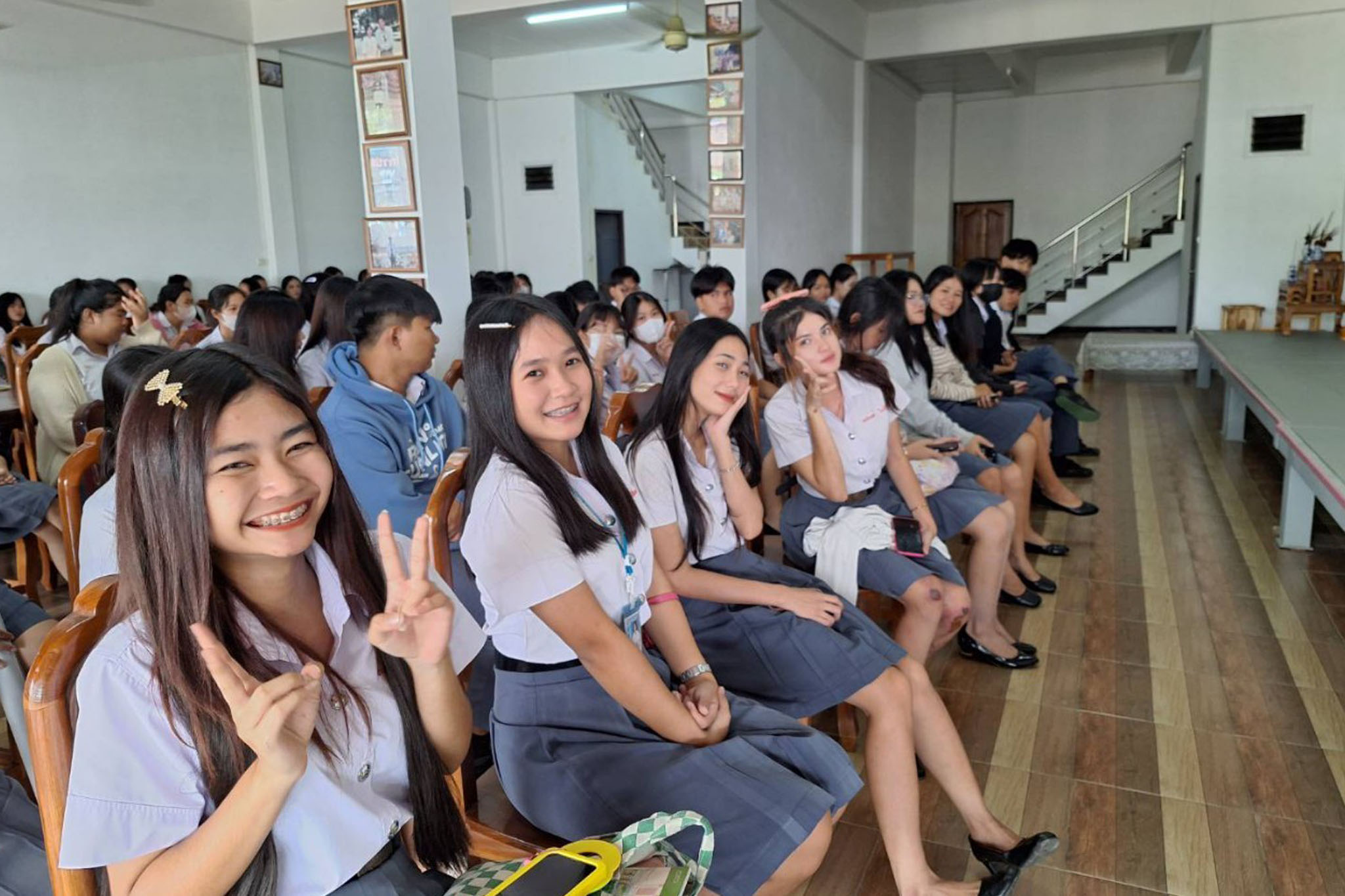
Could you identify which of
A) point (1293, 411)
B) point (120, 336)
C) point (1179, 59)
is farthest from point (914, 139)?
point (120, 336)

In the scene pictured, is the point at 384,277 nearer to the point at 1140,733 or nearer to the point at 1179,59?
the point at 1140,733

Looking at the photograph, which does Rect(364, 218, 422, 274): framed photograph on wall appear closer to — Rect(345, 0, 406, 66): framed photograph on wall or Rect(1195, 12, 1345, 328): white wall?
Rect(345, 0, 406, 66): framed photograph on wall

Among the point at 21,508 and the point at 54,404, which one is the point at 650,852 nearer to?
the point at 21,508

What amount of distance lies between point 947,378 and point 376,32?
294cm

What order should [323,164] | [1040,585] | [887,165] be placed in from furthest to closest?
[887,165] → [323,164] → [1040,585]

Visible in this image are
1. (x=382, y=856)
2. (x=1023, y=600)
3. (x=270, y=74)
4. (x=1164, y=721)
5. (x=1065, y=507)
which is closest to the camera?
(x=382, y=856)

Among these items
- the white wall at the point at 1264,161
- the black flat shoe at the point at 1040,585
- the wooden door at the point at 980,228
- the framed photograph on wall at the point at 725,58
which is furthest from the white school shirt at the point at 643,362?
the wooden door at the point at 980,228

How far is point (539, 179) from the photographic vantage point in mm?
10148

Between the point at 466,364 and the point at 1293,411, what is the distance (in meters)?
Answer: 3.72

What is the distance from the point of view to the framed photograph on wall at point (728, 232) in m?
6.32

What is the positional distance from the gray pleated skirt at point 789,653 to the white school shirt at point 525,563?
456 mm

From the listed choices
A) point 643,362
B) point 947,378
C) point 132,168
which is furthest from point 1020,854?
point 132,168

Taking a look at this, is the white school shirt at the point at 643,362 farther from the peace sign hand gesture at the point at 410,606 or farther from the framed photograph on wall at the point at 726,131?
the peace sign hand gesture at the point at 410,606

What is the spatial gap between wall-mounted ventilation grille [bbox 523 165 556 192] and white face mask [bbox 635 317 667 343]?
19.7ft
